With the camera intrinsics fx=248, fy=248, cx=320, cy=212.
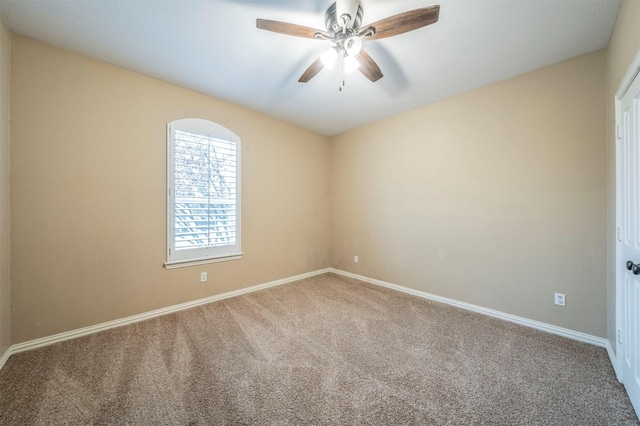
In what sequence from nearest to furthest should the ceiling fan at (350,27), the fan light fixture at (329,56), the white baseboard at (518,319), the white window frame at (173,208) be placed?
the ceiling fan at (350,27) < the fan light fixture at (329,56) < the white baseboard at (518,319) < the white window frame at (173,208)

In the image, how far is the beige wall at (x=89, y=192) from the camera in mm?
2139

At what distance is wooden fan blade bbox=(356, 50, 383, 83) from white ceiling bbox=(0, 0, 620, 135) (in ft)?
0.83

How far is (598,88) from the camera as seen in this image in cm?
223

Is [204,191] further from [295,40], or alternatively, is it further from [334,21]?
[334,21]

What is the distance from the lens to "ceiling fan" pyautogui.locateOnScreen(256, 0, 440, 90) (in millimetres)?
1584

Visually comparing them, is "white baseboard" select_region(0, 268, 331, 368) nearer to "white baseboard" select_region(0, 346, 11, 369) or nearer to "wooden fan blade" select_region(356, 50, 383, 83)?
"white baseboard" select_region(0, 346, 11, 369)

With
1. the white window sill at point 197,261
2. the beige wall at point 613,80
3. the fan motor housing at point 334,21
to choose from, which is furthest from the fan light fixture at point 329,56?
the white window sill at point 197,261

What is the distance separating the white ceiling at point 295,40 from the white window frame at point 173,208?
Answer: 46 centimetres

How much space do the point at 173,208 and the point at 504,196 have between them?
3.78m

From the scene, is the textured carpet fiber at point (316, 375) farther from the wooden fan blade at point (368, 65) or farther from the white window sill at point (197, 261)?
the wooden fan blade at point (368, 65)

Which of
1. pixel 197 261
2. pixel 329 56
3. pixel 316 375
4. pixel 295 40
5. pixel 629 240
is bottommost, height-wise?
pixel 316 375

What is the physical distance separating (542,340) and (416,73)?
2.87 m

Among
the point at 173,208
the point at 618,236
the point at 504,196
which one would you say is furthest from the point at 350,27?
the point at 173,208

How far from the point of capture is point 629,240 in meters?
1.64
